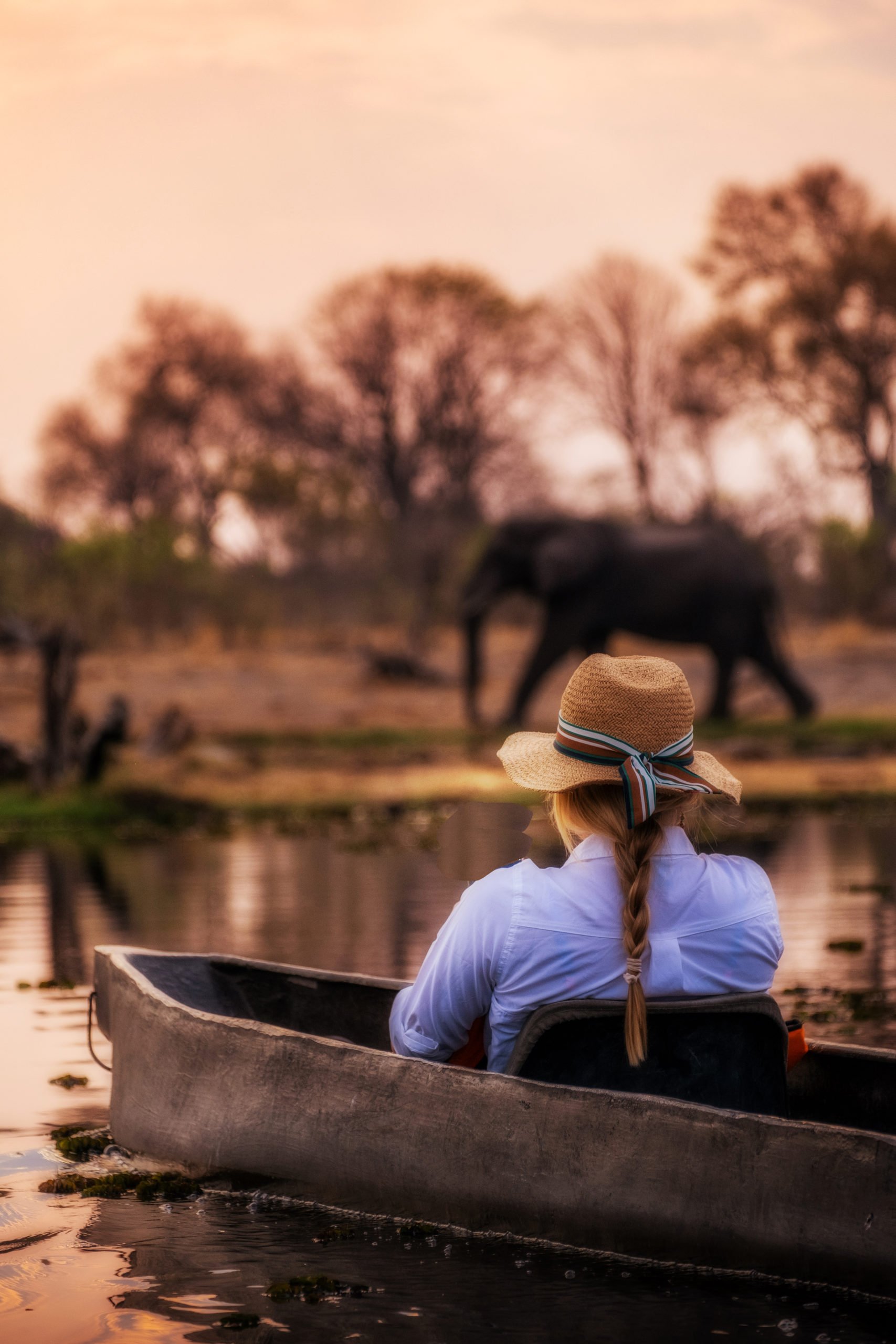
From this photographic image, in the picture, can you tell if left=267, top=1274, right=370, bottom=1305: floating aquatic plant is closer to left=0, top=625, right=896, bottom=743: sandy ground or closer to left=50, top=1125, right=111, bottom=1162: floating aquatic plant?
left=50, top=1125, right=111, bottom=1162: floating aquatic plant

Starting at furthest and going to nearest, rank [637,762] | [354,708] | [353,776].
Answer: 1. [354,708]
2. [353,776]
3. [637,762]

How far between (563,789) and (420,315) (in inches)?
1760

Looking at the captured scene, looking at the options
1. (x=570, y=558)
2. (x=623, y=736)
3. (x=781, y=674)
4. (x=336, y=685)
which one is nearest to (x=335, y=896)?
(x=623, y=736)

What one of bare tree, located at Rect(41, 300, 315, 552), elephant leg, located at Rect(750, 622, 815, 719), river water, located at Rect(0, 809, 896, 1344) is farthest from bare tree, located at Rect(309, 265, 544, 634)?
river water, located at Rect(0, 809, 896, 1344)

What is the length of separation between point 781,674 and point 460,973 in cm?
2297

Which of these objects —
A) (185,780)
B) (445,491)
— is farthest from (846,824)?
(445,491)

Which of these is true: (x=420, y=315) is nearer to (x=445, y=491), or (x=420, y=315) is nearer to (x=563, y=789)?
(x=445, y=491)

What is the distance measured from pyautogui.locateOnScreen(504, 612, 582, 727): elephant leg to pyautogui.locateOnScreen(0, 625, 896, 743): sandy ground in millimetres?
1777

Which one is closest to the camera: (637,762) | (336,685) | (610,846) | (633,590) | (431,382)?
(637,762)

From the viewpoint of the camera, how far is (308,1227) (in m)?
5.45

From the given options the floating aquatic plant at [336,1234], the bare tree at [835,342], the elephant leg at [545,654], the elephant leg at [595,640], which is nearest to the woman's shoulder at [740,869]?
the floating aquatic plant at [336,1234]

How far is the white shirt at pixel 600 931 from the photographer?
486 cm

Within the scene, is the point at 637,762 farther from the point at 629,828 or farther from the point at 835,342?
the point at 835,342

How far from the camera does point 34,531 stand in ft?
135
